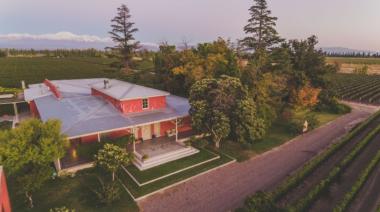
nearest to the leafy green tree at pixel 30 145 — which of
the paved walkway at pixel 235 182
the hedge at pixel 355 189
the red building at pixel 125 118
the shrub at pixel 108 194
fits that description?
the red building at pixel 125 118

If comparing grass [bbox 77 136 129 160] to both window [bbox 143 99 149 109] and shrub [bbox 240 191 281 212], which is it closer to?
window [bbox 143 99 149 109]

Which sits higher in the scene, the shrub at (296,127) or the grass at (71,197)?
the shrub at (296,127)

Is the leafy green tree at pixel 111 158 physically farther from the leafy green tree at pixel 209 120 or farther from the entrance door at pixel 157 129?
the entrance door at pixel 157 129

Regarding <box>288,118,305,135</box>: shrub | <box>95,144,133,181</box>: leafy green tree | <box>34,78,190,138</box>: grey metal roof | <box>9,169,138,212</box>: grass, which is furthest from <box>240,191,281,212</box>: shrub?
<box>288,118,305,135</box>: shrub

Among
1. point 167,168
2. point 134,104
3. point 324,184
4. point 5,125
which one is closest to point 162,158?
point 167,168

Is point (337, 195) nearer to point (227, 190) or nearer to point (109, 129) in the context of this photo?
point (227, 190)

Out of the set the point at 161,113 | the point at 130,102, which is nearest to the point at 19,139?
the point at 130,102

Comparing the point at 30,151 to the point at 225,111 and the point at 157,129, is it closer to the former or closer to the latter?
the point at 157,129

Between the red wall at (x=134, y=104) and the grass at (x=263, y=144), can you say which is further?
the red wall at (x=134, y=104)
